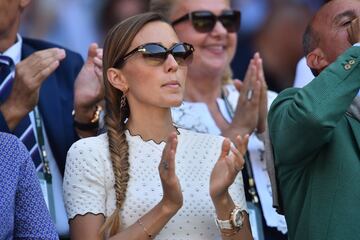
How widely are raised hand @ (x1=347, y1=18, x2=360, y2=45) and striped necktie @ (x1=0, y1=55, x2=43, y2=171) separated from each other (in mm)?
1566

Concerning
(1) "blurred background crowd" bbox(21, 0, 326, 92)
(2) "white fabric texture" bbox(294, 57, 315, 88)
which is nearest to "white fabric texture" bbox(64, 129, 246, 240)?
(2) "white fabric texture" bbox(294, 57, 315, 88)

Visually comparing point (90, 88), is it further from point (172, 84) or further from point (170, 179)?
point (170, 179)

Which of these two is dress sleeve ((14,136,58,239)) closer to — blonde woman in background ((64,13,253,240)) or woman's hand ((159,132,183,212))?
blonde woman in background ((64,13,253,240))

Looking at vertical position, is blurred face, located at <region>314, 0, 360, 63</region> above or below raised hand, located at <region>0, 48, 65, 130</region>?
above

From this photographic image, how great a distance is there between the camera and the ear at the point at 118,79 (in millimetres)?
4234

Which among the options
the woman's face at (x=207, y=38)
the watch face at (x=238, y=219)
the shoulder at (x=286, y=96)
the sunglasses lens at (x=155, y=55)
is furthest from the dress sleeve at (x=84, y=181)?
the woman's face at (x=207, y=38)

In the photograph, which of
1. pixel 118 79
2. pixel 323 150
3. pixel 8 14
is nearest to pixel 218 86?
pixel 8 14

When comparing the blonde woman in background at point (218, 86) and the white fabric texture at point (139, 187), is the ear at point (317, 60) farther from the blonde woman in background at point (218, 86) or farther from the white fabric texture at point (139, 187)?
the blonde woman in background at point (218, 86)

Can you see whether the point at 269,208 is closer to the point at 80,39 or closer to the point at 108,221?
the point at 108,221

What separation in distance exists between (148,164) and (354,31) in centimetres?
95

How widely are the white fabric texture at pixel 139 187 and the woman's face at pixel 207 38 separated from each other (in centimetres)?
131

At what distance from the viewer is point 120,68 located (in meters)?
4.23

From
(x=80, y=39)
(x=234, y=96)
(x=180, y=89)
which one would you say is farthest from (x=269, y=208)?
(x=80, y=39)

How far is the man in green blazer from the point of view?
12.1 feet
